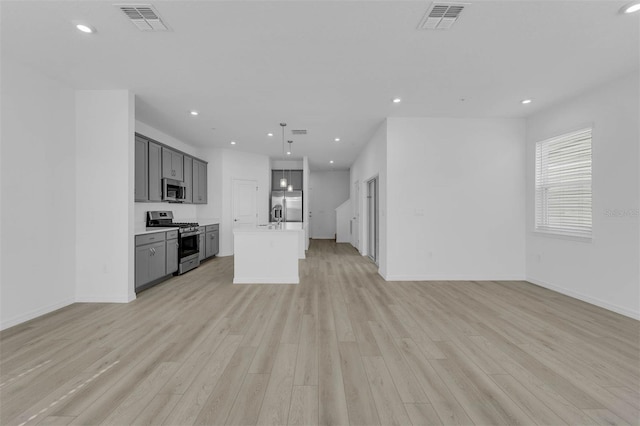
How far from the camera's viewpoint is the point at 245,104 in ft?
13.4

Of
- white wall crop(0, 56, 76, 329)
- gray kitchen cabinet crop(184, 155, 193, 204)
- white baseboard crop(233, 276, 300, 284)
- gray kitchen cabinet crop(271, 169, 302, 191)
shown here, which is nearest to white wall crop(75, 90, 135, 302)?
white wall crop(0, 56, 76, 329)

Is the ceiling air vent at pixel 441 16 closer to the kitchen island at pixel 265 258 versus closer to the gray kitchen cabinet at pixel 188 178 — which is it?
the kitchen island at pixel 265 258

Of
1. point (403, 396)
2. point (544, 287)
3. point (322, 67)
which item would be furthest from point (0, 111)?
point (544, 287)

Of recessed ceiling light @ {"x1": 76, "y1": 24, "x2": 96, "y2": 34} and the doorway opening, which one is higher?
recessed ceiling light @ {"x1": 76, "y1": 24, "x2": 96, "y2": 34}

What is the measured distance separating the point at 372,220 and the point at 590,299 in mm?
3909

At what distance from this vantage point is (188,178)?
5930 millimetres

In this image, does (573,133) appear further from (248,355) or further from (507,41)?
(248,355)

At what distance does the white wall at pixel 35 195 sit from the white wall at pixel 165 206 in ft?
4.71

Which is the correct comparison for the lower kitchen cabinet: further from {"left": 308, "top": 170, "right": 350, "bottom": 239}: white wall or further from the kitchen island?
{"left": 308, "top": 170, "right": 350, "bottom": 239}: white wall

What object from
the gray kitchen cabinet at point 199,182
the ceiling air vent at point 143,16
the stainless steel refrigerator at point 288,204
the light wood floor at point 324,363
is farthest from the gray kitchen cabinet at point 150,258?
the stainless steel refrigerator at point 288,204

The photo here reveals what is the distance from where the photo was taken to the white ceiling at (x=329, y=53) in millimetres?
2205

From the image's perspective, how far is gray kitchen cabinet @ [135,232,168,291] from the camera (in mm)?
3910

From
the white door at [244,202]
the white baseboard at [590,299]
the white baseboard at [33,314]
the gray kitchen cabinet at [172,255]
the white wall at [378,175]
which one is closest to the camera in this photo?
the white baseboard at [33,314]

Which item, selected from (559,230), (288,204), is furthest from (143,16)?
(288,204)
